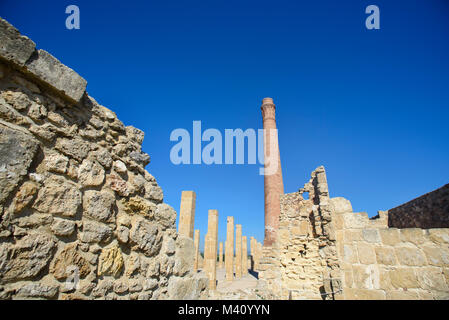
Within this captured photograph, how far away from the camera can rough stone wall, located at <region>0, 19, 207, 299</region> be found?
1510 mm

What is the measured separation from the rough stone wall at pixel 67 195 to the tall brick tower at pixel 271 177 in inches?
488

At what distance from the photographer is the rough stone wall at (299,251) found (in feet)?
21.3

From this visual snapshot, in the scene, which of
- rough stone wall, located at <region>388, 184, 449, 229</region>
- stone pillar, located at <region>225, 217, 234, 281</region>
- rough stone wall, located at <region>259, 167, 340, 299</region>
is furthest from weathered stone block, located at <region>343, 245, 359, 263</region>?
stone pillar, located at <region>225, 217, 234, 281</region>

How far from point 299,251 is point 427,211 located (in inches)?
293

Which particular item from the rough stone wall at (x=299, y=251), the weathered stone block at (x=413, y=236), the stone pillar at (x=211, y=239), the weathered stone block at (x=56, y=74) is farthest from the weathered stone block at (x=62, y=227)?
the stone pillar at (x=211, y=239)

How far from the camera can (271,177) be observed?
54.0 ft

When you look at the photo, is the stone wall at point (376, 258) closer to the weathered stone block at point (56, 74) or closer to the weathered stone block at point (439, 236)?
the weathered stone block at point (439, 236)

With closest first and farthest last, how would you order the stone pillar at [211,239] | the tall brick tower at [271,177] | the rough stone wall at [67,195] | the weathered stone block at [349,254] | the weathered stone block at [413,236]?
the rough stone wall at [67,195] → the weathered stone block at [413,236] → the weathered stone block at [349,254] → the stone pillar at [211,239] → the tall brick tower at [271,177]

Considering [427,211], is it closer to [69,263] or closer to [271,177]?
[271,177]

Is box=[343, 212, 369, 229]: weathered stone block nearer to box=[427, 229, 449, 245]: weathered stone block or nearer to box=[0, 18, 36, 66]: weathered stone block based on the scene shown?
box=[427, 229, 449, 245]: weathered stone block

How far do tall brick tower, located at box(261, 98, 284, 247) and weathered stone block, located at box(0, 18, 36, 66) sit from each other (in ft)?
44.6

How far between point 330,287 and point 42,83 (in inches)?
217
